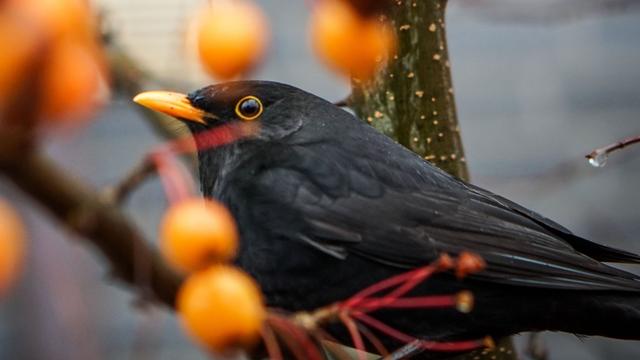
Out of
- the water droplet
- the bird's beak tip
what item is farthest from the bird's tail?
the bird's beak tip

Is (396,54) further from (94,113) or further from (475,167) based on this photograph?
(475,167)

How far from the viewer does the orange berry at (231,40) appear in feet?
4.10

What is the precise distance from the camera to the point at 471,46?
6.74 meters

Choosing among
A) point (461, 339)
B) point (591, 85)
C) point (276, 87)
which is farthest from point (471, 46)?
point (461, 339)

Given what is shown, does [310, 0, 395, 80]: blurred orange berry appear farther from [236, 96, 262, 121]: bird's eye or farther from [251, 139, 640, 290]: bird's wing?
[236, 96, 262, 121]: bird's eye

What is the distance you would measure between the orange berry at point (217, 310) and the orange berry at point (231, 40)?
23 cm

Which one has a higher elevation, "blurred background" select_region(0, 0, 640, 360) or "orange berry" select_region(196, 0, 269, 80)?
"blurred background" select_region(0, 0, 640, 360)

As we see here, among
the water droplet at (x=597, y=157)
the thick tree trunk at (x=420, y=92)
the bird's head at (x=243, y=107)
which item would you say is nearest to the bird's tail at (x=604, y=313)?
the thick tree trunk at (x=420, y=92)

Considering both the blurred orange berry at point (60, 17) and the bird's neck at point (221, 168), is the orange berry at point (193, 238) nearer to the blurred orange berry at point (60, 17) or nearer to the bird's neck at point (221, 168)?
the blurred orange berry at point (60, 17)

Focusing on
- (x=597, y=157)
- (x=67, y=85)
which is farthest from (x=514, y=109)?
(x=67, y=85)

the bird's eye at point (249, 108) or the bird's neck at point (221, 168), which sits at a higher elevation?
the bird's eye at point (249, 108)

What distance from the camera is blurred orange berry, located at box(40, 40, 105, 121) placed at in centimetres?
86

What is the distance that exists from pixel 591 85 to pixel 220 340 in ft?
A: 19.1

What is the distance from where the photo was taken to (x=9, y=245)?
97cm
